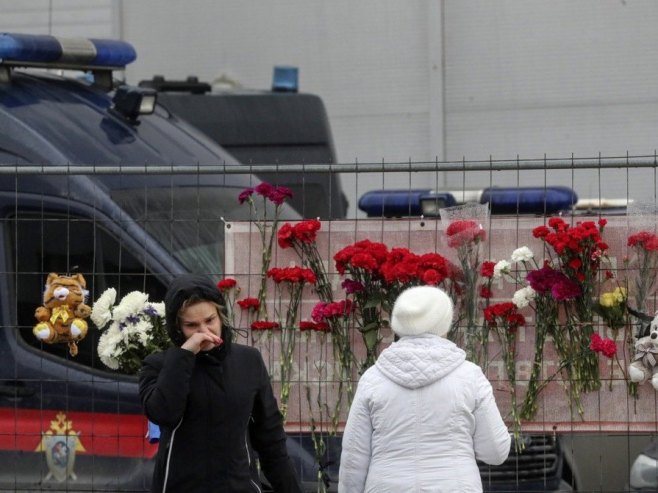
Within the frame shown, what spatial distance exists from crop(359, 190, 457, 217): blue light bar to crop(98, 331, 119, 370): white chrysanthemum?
3115mm

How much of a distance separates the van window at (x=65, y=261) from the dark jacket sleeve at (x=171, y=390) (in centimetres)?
205

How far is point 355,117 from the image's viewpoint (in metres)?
16.4

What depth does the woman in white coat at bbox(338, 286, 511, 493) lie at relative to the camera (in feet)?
17.1

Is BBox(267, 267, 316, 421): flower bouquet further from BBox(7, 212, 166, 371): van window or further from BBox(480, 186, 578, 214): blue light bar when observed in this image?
BBox(480, 186, 578, 214): blue light bar

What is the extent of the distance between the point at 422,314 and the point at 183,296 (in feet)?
2.65

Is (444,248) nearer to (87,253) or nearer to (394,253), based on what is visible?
(394,253)

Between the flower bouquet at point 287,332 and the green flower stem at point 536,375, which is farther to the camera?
the flower bouquet at point 287,332

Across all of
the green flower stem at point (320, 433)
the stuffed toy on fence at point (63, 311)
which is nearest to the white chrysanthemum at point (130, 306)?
the stuffed toy on fence at point (63, 311)

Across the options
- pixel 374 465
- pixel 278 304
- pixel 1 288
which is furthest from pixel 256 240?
pixel 374 465

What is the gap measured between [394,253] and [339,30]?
10.2 metres

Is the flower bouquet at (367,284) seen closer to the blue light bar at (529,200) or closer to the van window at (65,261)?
the van window at (65,261)

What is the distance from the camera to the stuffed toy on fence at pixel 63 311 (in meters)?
6.78

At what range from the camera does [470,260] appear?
656 cm

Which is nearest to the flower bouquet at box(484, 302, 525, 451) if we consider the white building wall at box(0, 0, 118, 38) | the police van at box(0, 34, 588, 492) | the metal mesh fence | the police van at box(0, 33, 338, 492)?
the metal mesh fence
